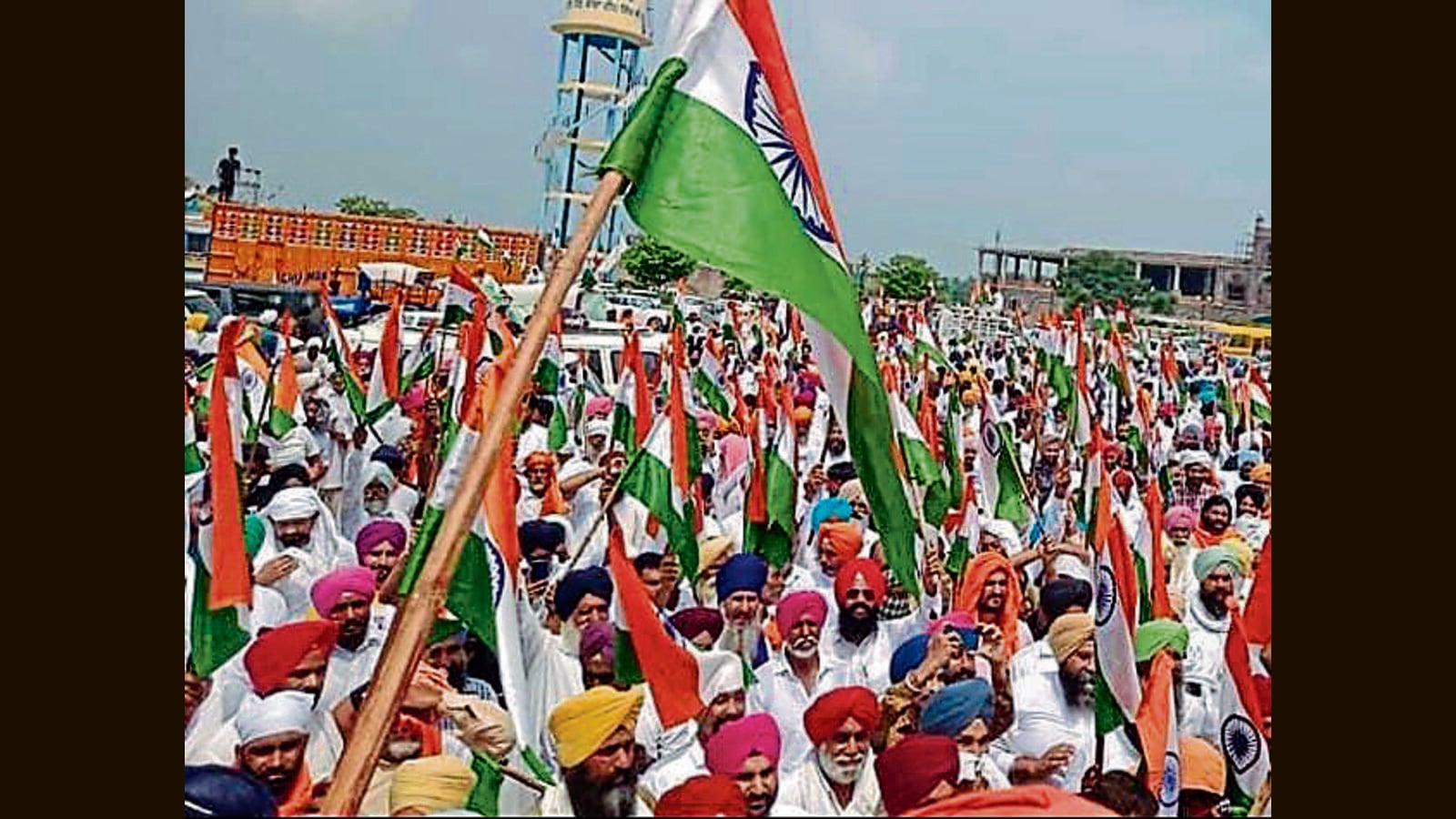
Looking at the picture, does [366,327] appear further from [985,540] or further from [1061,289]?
[1061,289]

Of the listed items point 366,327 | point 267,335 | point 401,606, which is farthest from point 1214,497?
point 366,327

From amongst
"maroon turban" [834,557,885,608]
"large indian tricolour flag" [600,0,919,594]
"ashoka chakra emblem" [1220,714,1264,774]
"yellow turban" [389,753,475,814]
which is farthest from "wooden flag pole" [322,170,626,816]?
"maroon turban" [834,557,885,608]

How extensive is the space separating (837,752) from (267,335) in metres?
9.13

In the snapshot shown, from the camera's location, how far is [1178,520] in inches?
252

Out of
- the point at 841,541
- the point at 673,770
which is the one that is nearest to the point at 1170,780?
the point at 673,770

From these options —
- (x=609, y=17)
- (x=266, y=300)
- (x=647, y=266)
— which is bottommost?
(x=266, y=300)

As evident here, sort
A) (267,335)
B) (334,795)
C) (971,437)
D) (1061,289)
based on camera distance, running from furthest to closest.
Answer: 1. (1061,289)
2. (267,335)
3. (971,437)
4. (334,795)

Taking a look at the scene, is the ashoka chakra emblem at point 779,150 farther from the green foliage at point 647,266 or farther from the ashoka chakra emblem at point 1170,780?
the green foliage at point 647,266

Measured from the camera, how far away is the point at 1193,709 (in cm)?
438

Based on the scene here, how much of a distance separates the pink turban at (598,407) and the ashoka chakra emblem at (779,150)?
5537 mm

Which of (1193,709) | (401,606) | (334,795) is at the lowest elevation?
(1193,709)

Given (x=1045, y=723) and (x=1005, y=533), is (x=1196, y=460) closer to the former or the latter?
(x=1005, y=533)

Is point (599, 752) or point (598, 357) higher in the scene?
point (598, 357)

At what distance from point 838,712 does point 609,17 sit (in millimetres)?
58329
